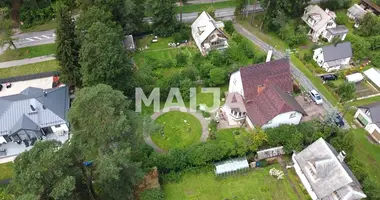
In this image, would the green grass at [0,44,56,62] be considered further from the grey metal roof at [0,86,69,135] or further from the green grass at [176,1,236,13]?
the green grass at [176,1,236,13]


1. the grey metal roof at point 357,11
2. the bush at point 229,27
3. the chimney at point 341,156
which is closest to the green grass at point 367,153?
the chimney at point 341,156

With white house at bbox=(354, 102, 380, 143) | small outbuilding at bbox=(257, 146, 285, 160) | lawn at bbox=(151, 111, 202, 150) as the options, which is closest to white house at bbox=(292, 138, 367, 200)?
small outbuilding at bbox=(257, 146, 285, 160)

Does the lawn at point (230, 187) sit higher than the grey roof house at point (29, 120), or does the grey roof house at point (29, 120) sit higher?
the grey roof house at point (29, 120)

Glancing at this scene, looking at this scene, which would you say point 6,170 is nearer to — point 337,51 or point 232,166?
point 232,166

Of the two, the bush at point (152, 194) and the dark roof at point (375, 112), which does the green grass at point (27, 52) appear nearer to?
the bush at point (152, 194)

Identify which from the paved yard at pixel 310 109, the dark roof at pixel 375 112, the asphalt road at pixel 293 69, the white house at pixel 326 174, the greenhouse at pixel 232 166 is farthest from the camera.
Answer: the asphalt road at pixel 293 69

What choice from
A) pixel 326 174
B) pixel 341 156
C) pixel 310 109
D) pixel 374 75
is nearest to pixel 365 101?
pixel 374 75

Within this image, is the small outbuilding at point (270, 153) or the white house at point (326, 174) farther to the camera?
the small outbuilding at point (270, 153)
